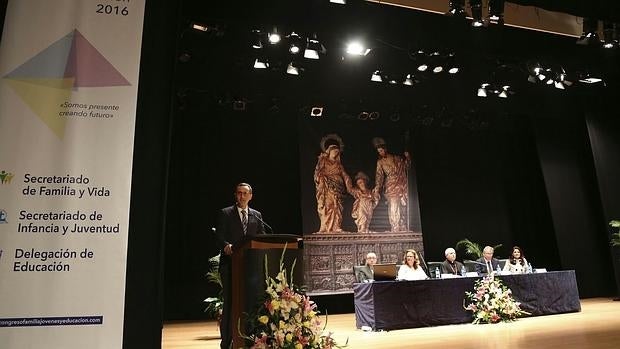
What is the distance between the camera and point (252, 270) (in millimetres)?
2553

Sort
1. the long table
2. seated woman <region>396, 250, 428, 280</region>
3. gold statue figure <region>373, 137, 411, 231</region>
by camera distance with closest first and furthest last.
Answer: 1. the long table
2. seated woman <region>396, 250, 428, 280</region>
3. gold statue figure <region>373, 137, 411, 231</region>

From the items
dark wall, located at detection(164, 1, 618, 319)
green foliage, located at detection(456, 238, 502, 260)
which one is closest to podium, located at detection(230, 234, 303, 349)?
dark wall, located at detection(164, 1, 618, 319)

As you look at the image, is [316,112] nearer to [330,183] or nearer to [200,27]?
[330,183]

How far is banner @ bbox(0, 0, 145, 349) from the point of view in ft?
6.44

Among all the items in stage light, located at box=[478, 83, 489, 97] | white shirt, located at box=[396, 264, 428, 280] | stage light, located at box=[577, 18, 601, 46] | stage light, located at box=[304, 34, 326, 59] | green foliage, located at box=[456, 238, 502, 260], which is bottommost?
white shirt, located at box=[396, 264, 428, 280]

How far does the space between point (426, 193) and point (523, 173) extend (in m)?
2.62

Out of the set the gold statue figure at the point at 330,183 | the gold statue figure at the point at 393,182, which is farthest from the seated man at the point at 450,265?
the gold statue figure at the point at 330,183

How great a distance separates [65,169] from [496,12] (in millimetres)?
4558

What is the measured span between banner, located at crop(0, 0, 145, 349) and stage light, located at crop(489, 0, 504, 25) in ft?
13.0

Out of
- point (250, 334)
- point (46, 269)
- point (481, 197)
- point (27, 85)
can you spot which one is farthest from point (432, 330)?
point (481, 197)

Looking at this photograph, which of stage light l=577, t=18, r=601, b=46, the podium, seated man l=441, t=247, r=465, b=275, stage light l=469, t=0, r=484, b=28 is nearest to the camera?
the podium

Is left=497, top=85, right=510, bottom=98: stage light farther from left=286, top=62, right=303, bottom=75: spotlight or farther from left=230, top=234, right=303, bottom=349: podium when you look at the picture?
left=230, top=234, right=303, bottom=349: podium

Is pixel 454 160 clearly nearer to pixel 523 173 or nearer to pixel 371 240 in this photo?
pixel 523 173

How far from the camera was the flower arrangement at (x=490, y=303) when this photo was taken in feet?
18.9
